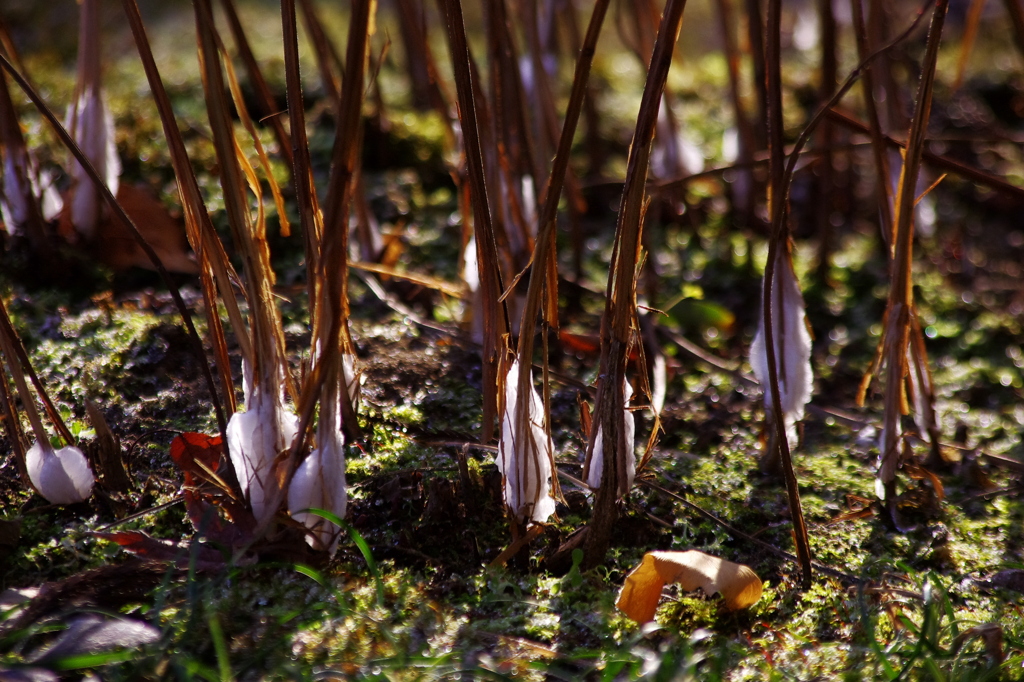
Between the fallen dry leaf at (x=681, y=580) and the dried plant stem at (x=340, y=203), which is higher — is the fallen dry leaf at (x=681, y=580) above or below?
below

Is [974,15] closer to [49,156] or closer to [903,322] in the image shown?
[903,322]

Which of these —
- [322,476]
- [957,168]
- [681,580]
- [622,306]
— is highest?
[957,168]

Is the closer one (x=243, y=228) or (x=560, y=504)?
(x=243, y=228)

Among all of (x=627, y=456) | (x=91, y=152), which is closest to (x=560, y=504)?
(x=627, y=456)

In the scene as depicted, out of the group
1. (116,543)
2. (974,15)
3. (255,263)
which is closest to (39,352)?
(116,543)

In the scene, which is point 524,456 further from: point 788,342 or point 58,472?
point 58,472

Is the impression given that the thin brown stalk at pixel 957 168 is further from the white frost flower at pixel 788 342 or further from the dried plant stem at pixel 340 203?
the dried plant stem at pixel 340 203

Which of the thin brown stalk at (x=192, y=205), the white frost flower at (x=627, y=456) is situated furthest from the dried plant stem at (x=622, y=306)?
the thin brown stalk at (x=192, y=205)
